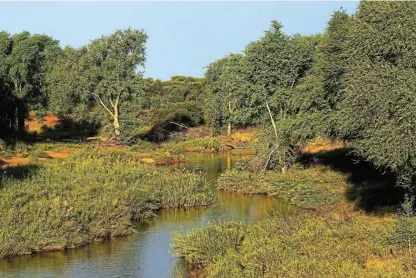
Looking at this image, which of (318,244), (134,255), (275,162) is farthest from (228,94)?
(318,244)

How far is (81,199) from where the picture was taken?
23.7 m

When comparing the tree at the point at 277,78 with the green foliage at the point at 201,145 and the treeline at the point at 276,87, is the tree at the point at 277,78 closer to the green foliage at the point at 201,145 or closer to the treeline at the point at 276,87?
the treeline at the point at 276,87

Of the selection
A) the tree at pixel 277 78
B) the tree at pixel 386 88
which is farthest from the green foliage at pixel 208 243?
the tree at pixel 277 78

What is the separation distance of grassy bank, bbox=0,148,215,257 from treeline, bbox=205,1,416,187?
745 centimetres

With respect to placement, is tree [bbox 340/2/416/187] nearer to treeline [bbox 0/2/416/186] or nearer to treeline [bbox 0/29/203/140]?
treeline [bbox 0/2/416/186]

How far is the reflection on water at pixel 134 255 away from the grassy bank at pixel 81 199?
0.49m

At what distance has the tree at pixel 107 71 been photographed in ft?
177

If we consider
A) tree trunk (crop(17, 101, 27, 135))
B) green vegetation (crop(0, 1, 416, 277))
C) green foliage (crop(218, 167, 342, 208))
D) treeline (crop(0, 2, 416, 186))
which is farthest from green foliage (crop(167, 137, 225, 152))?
green foliage (crop(218, 167, 342, 208))

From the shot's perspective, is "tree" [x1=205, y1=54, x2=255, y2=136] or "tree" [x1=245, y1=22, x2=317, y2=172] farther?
"tree" [x1=205, y1=54, x2=255, y2=136]

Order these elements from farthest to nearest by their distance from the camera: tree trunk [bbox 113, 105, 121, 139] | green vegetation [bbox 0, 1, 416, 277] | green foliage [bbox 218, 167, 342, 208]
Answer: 1. tree trunk [bbox 113, 105, 121, 139]
2. green foliage [bbox 218, 167, 342, 208]
3. green vegetation [bbox 0, 1, 416, 277]

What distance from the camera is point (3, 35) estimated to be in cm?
6662

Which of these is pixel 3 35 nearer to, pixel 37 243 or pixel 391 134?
pixel 37 243

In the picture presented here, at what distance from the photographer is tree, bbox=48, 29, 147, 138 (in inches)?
2120

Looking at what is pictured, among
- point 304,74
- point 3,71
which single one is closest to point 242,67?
point 304,74
